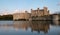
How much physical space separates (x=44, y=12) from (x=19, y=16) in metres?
13.9

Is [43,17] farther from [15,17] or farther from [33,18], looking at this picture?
[15,17]

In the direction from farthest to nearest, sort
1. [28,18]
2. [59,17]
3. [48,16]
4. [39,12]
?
1. [39,12]
2. [28,18]
3. [48,16]
4. [59,17]

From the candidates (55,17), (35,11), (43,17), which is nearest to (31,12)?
(35,11)

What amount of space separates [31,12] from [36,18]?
6844 mm

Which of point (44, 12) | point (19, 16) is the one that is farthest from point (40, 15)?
point (19, 16)

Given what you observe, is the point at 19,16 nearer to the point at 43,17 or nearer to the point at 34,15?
the point at 34,15

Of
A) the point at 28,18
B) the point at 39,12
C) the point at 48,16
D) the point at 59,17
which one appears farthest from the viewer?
the point at 39,12

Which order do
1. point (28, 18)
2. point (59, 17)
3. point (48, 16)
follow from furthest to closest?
1. point (28, 18)
2. point (48, 16)
3. point (59, 17)

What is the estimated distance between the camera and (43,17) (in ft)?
237

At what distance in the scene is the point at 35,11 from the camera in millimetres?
80125

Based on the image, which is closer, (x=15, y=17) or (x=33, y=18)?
(x=33, y=18)

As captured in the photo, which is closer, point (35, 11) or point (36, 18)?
point (36, 18)

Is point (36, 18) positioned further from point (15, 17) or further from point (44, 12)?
point (15, 17)

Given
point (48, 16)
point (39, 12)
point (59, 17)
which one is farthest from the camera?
point (39, 12)
